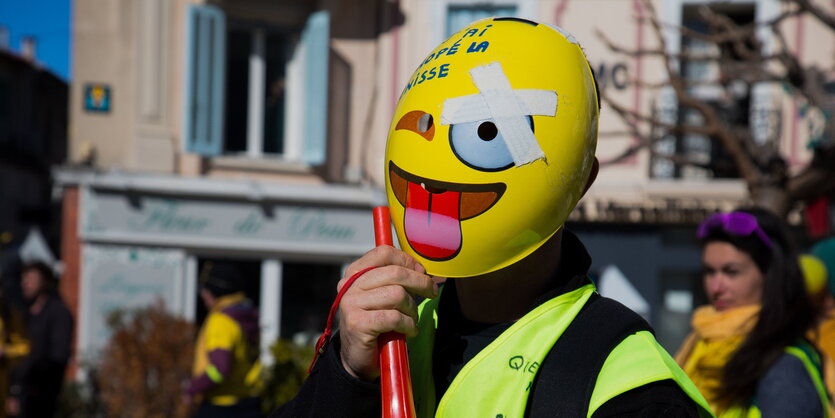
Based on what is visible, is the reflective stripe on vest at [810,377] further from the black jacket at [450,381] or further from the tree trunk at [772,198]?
the tree trunk at [772,198]

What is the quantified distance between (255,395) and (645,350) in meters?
4.61

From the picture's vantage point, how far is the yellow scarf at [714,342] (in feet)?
7.86

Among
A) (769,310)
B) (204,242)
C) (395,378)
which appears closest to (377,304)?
(395,378)

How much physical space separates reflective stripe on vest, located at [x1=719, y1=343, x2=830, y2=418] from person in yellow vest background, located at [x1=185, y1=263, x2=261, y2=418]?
3.46 m

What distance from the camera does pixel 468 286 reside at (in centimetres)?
138

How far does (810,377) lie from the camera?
2195 millimetres

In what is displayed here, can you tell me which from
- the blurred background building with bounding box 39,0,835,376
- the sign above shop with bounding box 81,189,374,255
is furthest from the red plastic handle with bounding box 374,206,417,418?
the sign above shop with bounding box 81,189,374,255

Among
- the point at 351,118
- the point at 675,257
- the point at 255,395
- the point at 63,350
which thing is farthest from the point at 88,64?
the point at 675,257

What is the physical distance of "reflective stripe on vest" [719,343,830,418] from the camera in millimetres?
2170

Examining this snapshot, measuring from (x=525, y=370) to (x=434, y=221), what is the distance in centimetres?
25

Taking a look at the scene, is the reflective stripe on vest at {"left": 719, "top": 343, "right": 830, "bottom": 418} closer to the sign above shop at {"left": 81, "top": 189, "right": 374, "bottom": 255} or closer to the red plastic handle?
the red plastic handle

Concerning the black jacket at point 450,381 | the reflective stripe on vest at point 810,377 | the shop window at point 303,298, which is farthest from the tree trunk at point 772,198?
the shop window at point 303,298

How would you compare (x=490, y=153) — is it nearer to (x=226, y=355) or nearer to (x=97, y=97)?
(x=226, y=355)

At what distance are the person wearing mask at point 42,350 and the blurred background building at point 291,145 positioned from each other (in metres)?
2.85
